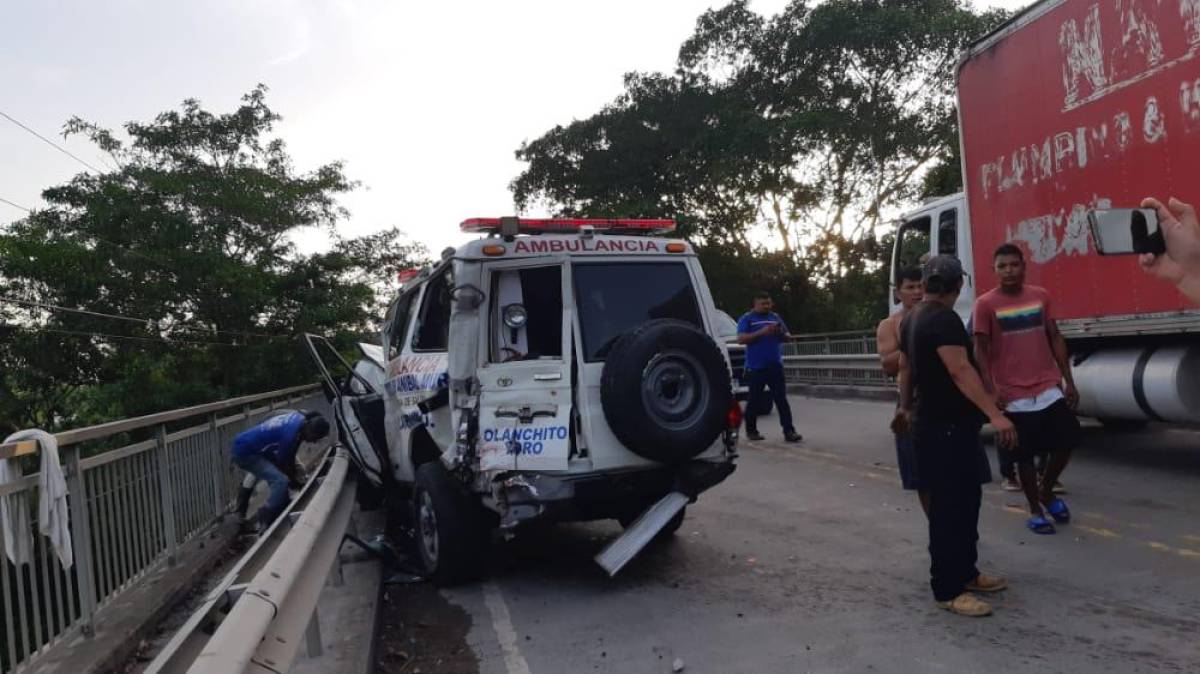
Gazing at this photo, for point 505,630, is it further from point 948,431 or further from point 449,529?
point 948,431

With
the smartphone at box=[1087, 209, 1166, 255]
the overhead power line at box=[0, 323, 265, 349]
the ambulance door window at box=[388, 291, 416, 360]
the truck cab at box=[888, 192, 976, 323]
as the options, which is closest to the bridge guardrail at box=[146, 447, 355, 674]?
the smartphone at box=[1087, 209, 1166, 255]

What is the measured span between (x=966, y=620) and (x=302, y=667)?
3211 millimetres

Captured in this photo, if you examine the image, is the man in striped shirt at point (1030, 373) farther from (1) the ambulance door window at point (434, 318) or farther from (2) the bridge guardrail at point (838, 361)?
(2) the bridge guardrail at point (838, 361)

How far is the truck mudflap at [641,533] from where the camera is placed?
18.0 ft

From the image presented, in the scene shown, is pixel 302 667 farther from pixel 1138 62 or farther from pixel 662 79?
pixel 662 79

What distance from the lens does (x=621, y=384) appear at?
17.5ft

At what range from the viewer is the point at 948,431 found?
473cm

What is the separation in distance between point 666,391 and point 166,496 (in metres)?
3.96

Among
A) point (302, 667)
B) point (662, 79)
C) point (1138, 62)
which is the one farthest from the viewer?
point (662, 79)

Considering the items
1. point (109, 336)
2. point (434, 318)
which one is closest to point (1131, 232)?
point (434, 318)

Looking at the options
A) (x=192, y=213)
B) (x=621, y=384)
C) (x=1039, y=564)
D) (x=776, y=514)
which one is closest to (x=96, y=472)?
(x=621, y=384)

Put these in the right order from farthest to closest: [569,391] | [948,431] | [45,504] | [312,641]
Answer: [569,391], [948,431], [45,504], [312,641]

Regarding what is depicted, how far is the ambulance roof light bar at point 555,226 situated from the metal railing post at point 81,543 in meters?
2.56

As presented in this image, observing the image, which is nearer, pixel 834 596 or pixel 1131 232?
pixel 1131 232
